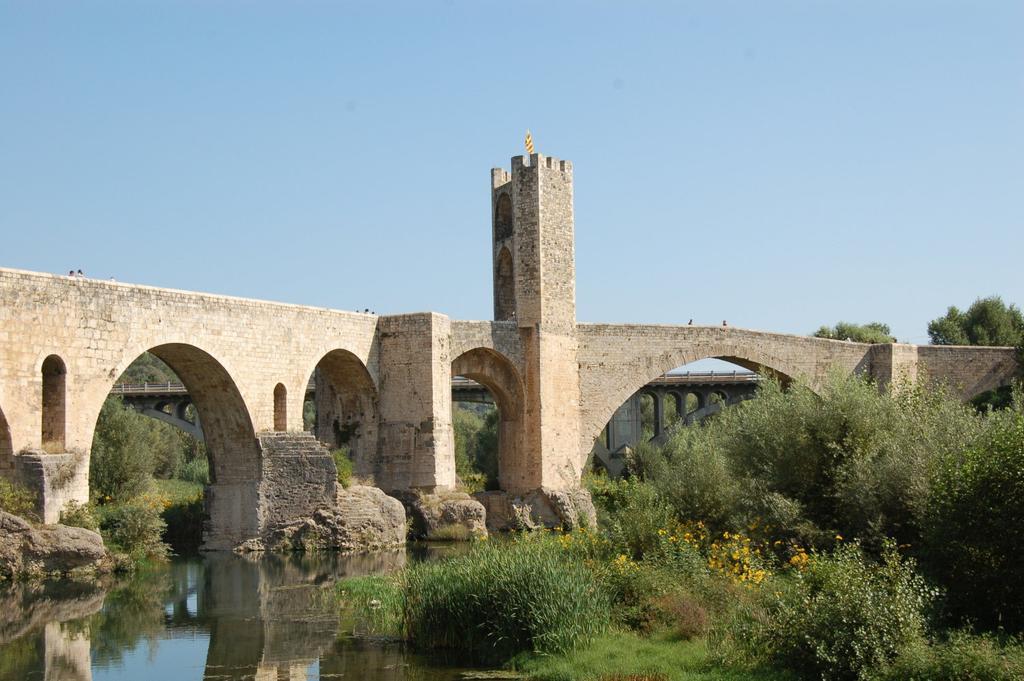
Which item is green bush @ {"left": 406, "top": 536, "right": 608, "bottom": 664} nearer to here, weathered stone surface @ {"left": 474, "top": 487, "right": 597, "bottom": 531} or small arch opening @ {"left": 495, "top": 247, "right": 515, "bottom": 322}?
weathered stone surface @ {"left": 474, "top": 487, "right": 597, "bottom": 531}

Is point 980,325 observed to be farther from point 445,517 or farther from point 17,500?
point 17,500

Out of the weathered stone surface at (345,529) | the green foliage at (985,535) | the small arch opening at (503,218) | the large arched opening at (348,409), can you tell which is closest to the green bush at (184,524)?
the weathered stone surface at (345,529)

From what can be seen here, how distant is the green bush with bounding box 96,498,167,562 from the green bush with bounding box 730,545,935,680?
35.5 feet

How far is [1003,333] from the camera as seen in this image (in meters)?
41.9

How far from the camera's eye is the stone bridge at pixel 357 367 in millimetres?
17328

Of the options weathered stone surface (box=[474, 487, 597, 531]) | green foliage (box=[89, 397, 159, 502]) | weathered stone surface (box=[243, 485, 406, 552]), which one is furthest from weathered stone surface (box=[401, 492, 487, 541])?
green foliage (box=[89, 397, 159, 502])

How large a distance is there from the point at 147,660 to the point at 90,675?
33.1 inches

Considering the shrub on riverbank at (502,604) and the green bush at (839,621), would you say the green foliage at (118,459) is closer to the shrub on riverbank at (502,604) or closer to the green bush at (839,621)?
the shrub on riverbank at (502,604)

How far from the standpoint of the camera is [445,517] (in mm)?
23375

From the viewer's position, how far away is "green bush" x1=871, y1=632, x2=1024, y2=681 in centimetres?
896

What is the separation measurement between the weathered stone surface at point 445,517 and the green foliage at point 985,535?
1282 cm

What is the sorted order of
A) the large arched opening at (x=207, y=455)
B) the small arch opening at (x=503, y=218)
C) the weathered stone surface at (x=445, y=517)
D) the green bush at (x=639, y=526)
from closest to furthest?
1. the green bush at (x=639, y=526)
2. the large arched opening at (x=207, y=455)
3. the weathered stone surface at (x=445, y=517)
4. the small arch opening at (x=503, y=218)

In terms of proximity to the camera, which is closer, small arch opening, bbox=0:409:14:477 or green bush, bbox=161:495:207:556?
small arch opening, bbox=0:409:14:477

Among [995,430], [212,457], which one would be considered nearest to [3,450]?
[212,457]
